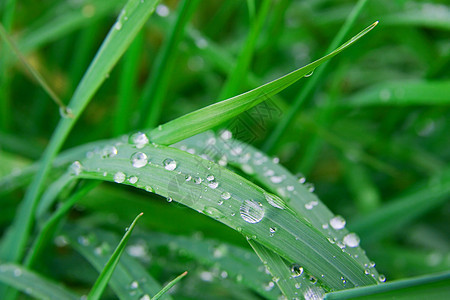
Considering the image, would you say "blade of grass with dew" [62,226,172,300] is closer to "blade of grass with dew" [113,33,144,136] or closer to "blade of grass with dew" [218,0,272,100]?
"blade of grass with dew" [113,33,144,136]

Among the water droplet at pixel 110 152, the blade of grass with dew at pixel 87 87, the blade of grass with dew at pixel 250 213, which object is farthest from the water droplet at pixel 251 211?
the blade of grass with dew at pixel 87 87

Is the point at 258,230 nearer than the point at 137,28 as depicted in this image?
Yes

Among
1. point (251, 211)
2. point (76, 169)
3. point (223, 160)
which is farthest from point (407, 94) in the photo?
point (76, 169)

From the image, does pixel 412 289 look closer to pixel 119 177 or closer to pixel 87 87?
pixel 119 177

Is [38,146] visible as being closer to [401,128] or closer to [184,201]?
[184,201]

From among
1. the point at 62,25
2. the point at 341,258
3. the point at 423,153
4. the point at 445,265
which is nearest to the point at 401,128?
the point at 423,153

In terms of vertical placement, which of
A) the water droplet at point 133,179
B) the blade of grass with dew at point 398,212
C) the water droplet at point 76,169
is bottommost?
the water droplet at point 133,179

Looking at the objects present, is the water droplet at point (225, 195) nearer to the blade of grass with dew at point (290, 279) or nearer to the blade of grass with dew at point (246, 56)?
the blade of grass with dew at point (290, 279)

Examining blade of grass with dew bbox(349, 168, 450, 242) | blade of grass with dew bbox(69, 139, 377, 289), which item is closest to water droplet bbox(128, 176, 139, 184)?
blade of grass with dew bbox(69, 139, 377, 289)
